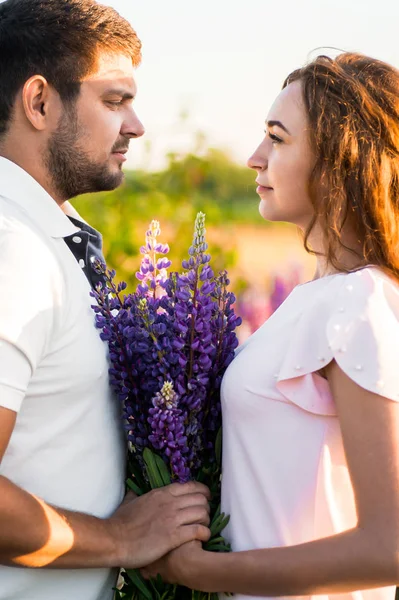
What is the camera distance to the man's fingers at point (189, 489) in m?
2.10

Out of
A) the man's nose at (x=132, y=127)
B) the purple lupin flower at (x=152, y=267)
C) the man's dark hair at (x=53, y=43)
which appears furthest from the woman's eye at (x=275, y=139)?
the man's dark hair at (x=53, y=43)

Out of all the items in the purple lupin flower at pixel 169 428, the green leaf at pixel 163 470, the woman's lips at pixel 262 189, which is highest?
the woman's lips at pixel 262 189

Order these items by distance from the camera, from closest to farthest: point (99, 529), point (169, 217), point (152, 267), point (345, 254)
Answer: point (99, 529) → point (345, 254) → point (152, 267) → point (169, 217)

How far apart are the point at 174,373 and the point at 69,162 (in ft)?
2.77

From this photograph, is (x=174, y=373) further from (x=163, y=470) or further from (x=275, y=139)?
(x=275, y=139)

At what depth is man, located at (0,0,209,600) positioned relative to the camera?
6.28 ft

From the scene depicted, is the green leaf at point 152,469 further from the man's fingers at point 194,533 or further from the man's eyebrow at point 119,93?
the man's eyebrow at point 119,93

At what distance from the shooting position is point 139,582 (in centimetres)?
208

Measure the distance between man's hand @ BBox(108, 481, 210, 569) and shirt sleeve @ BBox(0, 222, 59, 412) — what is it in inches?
18.6

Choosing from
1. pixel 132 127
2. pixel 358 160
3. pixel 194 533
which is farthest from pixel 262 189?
pixel 194 533

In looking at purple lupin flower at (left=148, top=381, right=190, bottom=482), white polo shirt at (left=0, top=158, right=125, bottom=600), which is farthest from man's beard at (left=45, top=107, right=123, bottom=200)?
purple lupin flower at (left=148, top=381, right=190, bottom=482)

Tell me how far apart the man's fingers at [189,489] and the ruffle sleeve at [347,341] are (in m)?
0.38

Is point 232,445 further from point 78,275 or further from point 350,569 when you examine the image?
point 78,275

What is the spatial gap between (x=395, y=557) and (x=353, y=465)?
227 mm
